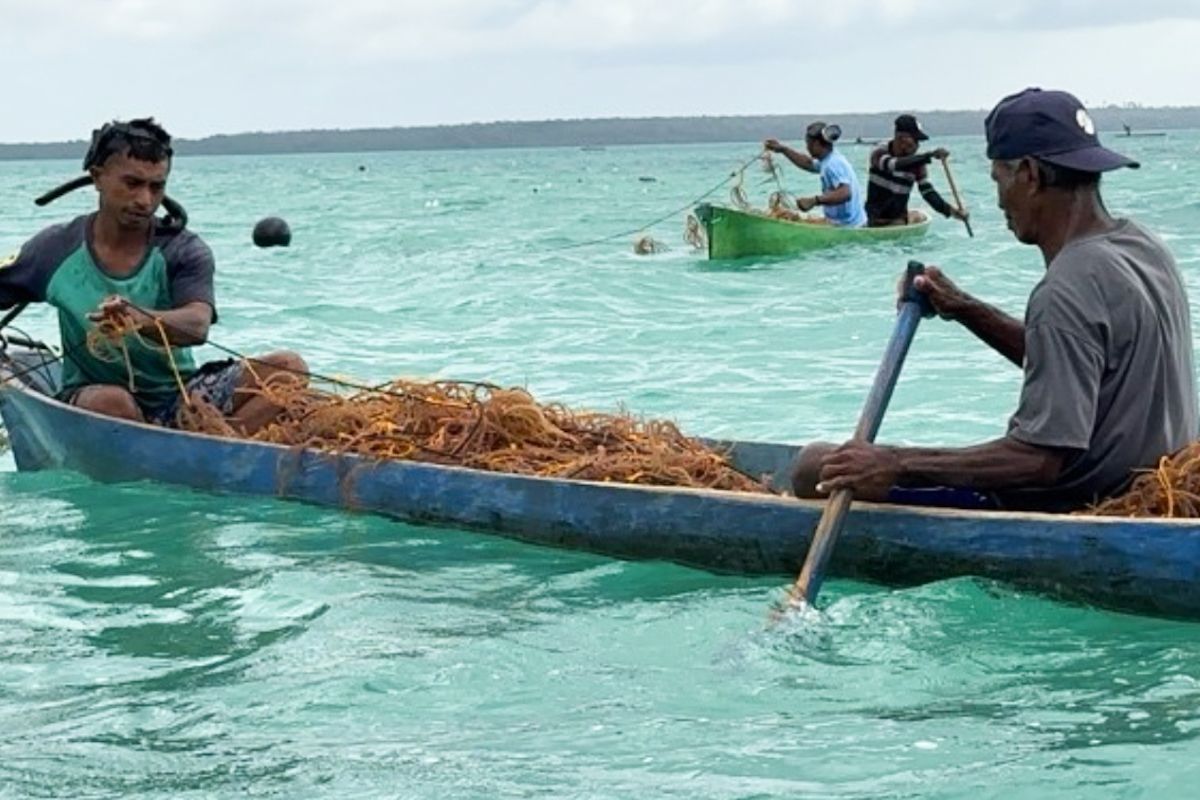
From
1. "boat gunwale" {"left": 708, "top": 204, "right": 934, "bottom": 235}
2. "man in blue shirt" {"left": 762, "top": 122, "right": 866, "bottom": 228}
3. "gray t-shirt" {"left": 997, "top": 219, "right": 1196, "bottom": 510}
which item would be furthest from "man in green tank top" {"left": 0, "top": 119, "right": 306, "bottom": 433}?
"boat gunwale" {"left": 708, "top": 204, "right": 934, "bottom": 235}

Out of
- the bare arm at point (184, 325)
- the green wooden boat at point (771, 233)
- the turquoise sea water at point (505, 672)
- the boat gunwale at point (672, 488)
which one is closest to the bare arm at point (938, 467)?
the boat gunwale at point (672, 488)

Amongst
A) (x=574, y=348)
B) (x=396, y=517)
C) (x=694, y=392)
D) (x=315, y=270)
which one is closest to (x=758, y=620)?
(x=396, y=517)

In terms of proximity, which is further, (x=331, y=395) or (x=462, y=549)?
(x=331, y=395)

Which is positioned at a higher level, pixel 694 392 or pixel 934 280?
pixel 934 280

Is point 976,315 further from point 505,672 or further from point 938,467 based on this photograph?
point 505,672

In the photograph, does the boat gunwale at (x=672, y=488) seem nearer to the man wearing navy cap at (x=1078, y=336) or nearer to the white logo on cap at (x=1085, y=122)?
the man wearing navy cap at (x=1078, y=336)

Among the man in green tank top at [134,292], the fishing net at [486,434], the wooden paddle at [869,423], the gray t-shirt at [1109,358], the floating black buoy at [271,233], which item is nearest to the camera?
the gray t-shirt at [1109,358]

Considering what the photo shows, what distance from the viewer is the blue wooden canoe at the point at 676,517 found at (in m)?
5.18

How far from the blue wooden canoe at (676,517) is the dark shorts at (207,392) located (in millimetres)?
211

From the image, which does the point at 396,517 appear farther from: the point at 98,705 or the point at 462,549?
the point at 98,705

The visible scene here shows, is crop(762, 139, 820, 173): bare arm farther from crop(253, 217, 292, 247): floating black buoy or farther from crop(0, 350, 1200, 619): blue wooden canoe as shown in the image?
crop(253, 217, 292, 247): floating black buoy

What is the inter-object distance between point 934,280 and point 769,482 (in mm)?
1365

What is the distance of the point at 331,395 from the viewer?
7.54m

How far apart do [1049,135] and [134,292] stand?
12.0 ft
